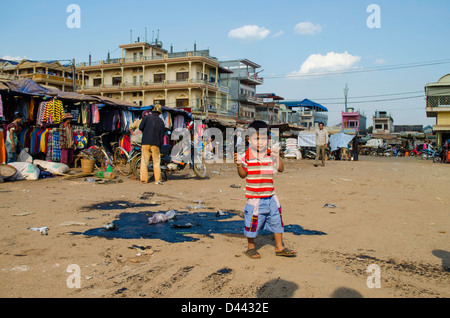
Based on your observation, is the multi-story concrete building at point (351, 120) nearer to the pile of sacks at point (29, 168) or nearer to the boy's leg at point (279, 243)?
the pile of sacks at point (29, 168)

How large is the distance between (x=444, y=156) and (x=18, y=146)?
81.9ft

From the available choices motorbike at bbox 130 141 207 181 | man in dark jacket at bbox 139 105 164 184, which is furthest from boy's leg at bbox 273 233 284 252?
motorbike at bbox 130 141 207 181

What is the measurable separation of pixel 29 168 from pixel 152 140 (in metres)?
3.16

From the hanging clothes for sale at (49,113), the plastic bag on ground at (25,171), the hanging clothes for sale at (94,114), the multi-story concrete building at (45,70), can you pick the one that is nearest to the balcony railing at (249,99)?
the multi-story concrete building at (45,70)

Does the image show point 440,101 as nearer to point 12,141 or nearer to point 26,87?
point 26,87

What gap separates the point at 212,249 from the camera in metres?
3.73

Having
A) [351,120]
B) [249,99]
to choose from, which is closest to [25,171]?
[249,99]

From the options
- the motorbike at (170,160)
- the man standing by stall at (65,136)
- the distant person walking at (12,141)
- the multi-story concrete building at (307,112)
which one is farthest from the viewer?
Answer: the multi-story concrete building at (307,112)

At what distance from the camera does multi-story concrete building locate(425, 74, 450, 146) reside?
107 ft

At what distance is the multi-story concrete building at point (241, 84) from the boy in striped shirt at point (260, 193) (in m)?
49.3

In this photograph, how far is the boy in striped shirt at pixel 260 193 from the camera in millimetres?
3629
